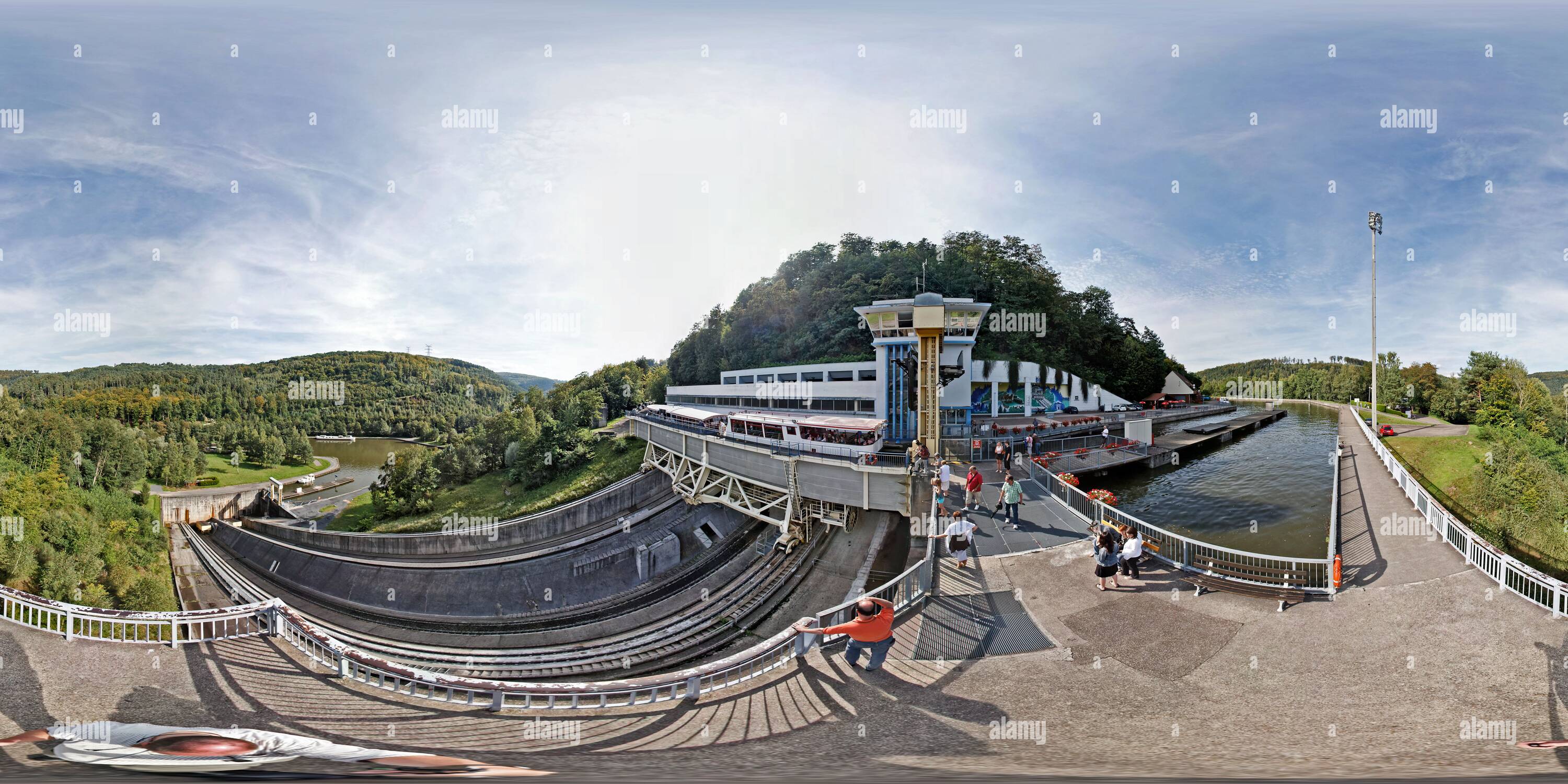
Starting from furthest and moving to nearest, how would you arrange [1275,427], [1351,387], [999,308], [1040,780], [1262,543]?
[1351,387] < [1275,427] < [999,308] < [1262,543] < [1040,780]

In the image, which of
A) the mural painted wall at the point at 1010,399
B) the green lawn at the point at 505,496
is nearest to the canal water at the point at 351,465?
the green lawn at the point at 505,496

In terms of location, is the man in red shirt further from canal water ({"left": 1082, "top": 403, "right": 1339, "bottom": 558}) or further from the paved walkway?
canal water ({"left": 1082, "top": 403, "right": 1339, "bottom": 558})

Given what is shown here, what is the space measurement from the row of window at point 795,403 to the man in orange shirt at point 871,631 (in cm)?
1602

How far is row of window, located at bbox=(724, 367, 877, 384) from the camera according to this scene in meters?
22.7

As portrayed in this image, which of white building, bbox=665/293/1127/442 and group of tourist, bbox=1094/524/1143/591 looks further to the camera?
white building, bbox=665/293/1127/442

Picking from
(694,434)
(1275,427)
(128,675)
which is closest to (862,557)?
(694,434)

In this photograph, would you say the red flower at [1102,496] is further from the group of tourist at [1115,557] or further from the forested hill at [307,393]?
the forested hill at [307,393]

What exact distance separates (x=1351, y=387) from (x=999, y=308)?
5621 centimetres

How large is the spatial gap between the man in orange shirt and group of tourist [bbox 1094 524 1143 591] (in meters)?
3.14

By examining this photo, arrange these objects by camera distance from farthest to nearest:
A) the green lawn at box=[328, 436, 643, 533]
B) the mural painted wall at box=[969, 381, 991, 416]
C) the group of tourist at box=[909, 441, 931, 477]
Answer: the mural painted wall at box=[969, 381, 991, 416] < the green lawn at box=[328, 436, 643, 533] < the group of tourist at box=[909, 441, 931, 477]

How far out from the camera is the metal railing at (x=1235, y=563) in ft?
18.8

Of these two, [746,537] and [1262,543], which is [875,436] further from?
[1262,543]

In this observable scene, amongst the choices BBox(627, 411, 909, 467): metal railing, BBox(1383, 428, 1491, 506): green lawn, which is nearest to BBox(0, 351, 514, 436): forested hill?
BBox(627, 411, 909, 467): metal railing

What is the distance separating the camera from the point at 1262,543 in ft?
43.6
